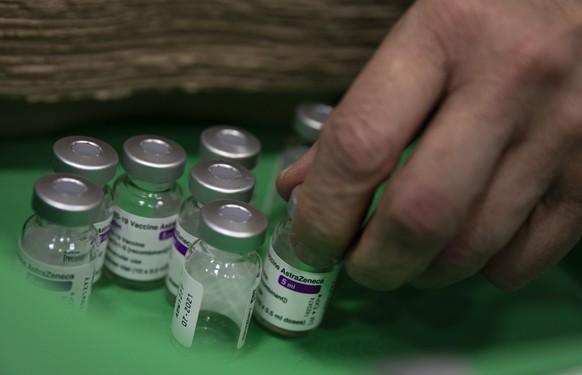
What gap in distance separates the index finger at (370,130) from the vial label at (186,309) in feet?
0.54

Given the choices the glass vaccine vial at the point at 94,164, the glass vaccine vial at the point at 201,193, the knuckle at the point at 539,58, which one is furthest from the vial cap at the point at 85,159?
the knuckle at the point at 539,58

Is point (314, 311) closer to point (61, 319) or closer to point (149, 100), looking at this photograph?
point (61, 319)

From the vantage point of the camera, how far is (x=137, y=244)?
38.4 inches

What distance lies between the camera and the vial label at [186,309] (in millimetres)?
869

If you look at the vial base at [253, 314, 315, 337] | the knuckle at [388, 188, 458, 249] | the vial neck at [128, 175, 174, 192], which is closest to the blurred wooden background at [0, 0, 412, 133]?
the vial neck at [128, 175, 174, 192]

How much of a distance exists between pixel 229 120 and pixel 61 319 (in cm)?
68

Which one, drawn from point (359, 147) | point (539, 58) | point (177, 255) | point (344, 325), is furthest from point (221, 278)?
point (539, 58)

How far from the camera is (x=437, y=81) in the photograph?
29.4 inches

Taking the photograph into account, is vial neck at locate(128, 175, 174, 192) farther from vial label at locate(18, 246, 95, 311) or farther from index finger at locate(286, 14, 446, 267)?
index finger at locate(286, 14, 446, 267)

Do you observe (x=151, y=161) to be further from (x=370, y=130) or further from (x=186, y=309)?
(x=370, y=130)

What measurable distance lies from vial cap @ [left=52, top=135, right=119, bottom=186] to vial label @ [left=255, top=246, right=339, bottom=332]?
0.21 meters

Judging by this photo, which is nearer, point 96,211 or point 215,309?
point 96,211

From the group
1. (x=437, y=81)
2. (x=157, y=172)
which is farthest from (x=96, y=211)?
(x=437, y=81)

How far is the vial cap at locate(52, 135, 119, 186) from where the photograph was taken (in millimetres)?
907
